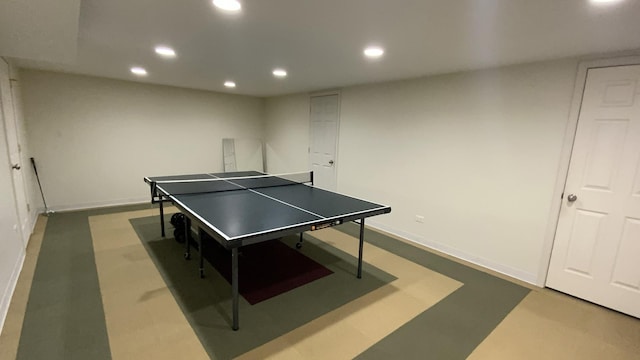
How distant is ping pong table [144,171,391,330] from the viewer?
7.14ft

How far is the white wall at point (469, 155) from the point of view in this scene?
304 centimetres

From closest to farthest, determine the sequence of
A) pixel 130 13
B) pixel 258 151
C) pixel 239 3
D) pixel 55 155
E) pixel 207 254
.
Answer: pixel 239 3 → pixel 130 13 → pixel 207 254 → pixel 55 155 → pixel 258 151

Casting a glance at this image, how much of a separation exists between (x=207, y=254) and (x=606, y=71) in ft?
15.0

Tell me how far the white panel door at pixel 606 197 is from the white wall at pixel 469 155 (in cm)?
19

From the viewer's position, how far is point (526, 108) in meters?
3.10

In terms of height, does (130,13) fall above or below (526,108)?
above

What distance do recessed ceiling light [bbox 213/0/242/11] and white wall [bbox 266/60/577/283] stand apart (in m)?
2.89

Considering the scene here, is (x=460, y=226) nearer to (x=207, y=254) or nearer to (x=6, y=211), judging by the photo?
(x=207, y=254)

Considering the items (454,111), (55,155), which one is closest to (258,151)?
(55,155)

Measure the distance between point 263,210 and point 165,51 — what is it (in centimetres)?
211

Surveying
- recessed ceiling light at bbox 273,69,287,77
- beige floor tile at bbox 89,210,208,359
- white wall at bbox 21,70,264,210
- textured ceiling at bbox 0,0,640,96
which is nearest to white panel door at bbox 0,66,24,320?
beige floor tile at bbox 89,210,208,359

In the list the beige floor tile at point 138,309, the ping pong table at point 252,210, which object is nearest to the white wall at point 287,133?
the ping pong table at point 252,210

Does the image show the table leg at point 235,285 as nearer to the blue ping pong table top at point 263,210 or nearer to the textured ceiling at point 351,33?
the blue ping pong table top at point 263,210

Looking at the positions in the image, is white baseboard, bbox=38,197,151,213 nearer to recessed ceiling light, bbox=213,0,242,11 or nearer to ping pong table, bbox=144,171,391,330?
ping pong table, bbox=144,171,391,330
